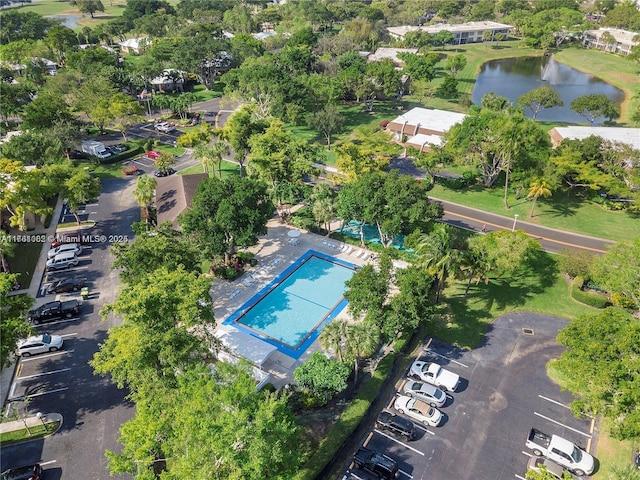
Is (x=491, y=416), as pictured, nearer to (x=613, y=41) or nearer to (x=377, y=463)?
(x=377, y=463)

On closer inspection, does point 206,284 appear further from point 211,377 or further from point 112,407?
A: point 112,407

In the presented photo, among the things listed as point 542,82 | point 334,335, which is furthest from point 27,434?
point 542,82

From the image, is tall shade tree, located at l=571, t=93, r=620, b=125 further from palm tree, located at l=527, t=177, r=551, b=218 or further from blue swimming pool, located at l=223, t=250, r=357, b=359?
blue swimming pool, located at l=223, t=250, r=357, b=359

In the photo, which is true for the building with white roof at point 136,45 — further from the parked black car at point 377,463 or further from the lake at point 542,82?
the parked black car at point 377,463

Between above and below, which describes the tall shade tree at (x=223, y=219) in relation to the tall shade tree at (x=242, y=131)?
→ below

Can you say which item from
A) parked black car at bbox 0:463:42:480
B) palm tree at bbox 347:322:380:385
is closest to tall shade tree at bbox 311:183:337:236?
palm tree at bbox 347:322:380:385

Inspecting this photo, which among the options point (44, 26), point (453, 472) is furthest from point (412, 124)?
point (44, 26)

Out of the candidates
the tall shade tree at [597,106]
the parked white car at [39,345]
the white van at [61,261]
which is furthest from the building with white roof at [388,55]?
the parked white car at [39,345]
